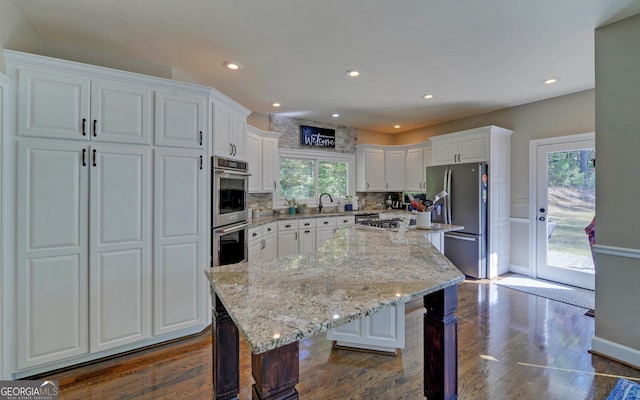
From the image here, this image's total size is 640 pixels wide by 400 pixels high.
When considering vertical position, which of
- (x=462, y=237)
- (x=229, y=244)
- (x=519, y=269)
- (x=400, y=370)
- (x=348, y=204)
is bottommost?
(x=400, y=370)

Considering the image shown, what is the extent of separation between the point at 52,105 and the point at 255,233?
2.22 metres

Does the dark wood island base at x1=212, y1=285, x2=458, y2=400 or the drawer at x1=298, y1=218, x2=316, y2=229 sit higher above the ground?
the drawer at x1=298, y1=218, x2=316, y2=229

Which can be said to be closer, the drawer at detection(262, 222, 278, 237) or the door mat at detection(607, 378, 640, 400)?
the door mat at detection(607, 378, 640, 400)

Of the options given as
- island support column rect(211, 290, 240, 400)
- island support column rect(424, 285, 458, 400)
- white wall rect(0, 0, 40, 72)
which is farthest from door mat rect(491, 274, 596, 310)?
white wall rect(0, 0, 40, 72)

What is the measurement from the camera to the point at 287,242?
4250 millimetres

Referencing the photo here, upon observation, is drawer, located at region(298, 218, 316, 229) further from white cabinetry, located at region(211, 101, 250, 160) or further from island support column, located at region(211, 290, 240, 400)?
island support column, located at region(211, 290, 240, 400)

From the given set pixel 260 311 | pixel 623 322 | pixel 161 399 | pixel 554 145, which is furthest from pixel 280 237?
pixel 554 145

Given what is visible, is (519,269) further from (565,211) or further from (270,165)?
(270,165)

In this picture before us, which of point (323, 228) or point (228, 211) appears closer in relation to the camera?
point (228, 211)

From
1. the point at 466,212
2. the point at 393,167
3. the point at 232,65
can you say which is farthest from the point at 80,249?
the point at 393,167

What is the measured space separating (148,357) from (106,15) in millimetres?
2643

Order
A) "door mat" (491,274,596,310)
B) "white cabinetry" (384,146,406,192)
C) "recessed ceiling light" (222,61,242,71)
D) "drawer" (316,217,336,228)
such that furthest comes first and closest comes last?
"white cabinetry" (384,146,406,192), "drawer" (316,217,336,228), "door mat" (491,274,596,310), "recessed ceiling light" (222,61,242,71)

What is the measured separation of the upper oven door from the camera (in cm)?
265

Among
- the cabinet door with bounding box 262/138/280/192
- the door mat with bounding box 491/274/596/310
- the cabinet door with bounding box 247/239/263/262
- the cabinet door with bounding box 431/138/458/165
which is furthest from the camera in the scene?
the cabinet door with bounding box 431/138/458/165
